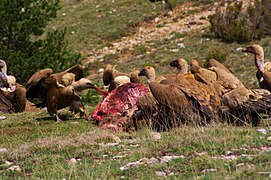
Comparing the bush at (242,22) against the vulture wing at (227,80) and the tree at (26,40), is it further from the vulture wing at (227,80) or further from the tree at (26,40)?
the vulture wing at (227,80)

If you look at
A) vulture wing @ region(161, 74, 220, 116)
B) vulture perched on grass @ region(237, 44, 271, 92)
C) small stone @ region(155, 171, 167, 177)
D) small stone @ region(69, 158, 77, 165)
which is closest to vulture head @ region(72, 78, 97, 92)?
vulture wing @ region(161, 74, 220, 116)

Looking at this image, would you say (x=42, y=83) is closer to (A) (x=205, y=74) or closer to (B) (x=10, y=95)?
(B) (x=10, y=95)

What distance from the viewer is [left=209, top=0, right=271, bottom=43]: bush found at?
2475cm

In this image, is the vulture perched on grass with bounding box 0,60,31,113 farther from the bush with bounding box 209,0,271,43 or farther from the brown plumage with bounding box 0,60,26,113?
the bush with bounding box 209,0,271,43

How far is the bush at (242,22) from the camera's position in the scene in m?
24.8

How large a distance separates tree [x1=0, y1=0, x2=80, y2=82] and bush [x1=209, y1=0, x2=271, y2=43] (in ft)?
23.8

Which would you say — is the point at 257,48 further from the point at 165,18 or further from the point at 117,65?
the point at 165,18

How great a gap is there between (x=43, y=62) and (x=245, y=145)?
14095mm

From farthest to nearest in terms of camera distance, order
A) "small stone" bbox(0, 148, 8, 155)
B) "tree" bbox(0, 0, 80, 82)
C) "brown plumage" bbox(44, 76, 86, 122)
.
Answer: "tree" bbox(0, 0, 80, 82)
"brown plumage" bbox(44, 76, 86, 122)
"small stone" bbox(0, 148, 8, 155)

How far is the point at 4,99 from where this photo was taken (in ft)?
44.1

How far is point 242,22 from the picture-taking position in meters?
25.9

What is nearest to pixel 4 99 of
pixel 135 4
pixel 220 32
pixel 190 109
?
pixel 190 109

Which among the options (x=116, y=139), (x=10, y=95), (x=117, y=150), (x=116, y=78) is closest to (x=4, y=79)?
(x=10, y=95)

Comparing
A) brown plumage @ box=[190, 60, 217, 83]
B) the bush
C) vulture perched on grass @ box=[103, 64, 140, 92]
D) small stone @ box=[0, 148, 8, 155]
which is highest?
small stone @ box=[0, 148, 8, 155]
